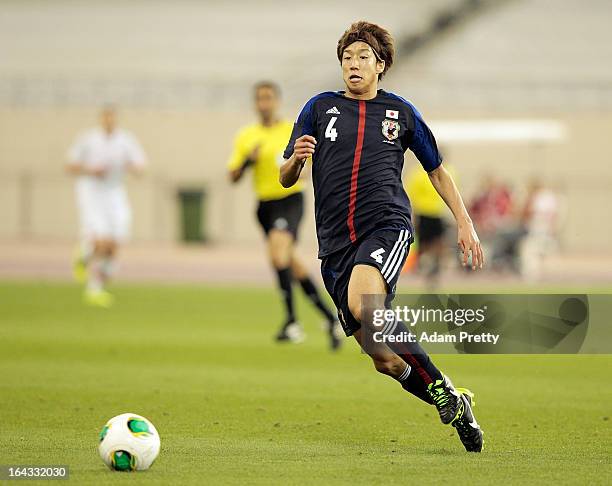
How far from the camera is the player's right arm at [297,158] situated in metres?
7.14

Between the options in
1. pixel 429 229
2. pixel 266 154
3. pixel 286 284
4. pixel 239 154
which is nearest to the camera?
pixel 239 154

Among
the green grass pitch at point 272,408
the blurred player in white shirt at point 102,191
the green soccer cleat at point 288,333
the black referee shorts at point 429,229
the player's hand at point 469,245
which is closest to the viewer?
the green grass pitch at point 272,408

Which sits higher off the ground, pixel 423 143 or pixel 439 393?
pixel 423 143

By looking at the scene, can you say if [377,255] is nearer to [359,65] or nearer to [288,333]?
[359,65]

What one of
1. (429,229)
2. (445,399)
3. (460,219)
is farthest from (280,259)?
(429,229)

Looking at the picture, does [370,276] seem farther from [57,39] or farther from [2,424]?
[57,39]

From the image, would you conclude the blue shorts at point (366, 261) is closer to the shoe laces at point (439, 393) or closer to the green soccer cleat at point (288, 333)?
the shoe laces at point (439, 393)

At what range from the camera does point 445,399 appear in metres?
7.17

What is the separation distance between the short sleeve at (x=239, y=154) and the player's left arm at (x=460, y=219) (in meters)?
5.56

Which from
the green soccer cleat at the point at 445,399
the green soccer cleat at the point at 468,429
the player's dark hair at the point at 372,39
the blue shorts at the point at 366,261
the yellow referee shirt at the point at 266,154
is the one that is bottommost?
the green soccer cleat at the point at 468,429

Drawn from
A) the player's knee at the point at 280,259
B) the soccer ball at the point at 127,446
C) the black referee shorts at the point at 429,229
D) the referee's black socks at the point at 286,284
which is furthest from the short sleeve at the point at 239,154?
the black referee shorts at the point at 429,229

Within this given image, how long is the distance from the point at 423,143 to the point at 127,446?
97.0 inches

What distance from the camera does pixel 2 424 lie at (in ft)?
26.5

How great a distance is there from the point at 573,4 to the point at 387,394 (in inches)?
1430
